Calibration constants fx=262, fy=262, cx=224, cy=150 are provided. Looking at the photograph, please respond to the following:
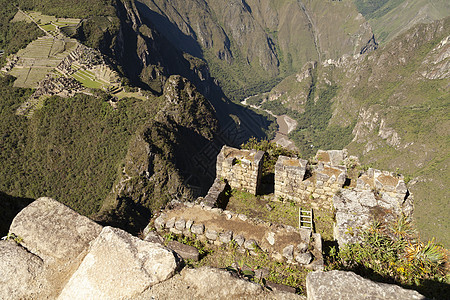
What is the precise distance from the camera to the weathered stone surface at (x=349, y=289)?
Answer: 14.6 ft

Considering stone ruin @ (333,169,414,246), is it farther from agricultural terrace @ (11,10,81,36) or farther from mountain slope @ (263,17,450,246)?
→ agricultural terrace @ (11,10,81,36)

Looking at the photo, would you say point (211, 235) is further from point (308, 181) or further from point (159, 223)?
point (308, 181)

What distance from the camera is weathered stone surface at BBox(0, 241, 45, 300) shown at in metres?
4.92

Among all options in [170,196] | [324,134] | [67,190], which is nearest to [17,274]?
[170,196]

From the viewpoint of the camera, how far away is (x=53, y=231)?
5961 millimetres

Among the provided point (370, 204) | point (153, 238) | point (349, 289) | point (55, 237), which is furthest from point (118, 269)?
point (370, 204)

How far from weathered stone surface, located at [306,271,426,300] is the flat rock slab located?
4777 millimetres

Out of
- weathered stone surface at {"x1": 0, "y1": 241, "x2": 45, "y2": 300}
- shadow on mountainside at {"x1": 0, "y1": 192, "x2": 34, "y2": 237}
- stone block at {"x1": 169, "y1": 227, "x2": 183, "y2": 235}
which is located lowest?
shadow on mountainside at {"x1": 0, "y1": 192, "x2": 34, "y2": 237}

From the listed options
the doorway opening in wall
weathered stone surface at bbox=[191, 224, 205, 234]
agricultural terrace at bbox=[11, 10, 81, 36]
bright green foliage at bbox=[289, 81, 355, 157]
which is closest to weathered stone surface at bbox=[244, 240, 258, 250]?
weathered stone surface at bbox=[191, 224, 205, 234]

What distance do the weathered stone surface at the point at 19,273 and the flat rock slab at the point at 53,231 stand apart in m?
0.18

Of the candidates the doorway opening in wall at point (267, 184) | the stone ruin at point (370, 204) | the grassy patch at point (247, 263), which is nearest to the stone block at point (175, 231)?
the grassy patch at point (247, 263)

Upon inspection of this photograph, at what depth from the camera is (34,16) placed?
12338cm

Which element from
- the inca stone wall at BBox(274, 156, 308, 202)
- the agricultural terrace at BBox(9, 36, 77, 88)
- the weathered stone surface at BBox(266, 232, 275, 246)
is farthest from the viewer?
the agricultural terrace at BBox(9, 36, 77, 88)

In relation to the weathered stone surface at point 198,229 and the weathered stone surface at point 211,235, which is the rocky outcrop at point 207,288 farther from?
the weathered stone surface at point 198,229
